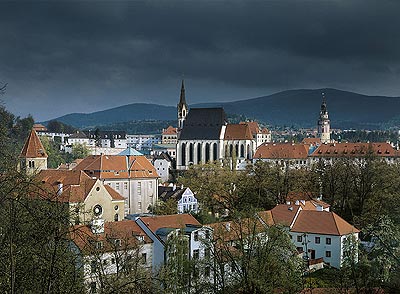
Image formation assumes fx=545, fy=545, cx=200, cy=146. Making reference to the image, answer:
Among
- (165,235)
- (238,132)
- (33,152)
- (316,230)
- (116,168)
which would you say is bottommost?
(316,230)

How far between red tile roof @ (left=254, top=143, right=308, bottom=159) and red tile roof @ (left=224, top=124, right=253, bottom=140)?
3.75m

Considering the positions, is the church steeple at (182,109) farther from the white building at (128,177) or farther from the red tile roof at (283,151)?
the white building at (128,177)

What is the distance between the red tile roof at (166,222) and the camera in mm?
28836

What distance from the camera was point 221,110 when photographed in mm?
105500

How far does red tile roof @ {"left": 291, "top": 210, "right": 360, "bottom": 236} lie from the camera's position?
33.7 m

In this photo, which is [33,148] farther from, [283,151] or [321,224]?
Result: [283,151]

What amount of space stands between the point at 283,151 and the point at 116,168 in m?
48.8

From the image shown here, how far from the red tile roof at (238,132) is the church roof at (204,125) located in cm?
176

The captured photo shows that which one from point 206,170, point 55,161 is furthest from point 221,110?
point 206,170

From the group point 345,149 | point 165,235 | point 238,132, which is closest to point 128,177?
point 165,235

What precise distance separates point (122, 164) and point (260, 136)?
294 feet

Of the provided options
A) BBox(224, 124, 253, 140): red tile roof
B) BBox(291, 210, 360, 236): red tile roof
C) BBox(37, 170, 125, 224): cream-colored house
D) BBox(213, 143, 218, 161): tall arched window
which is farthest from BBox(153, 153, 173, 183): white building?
BBox(291, 210, 360, 236): red tile roof

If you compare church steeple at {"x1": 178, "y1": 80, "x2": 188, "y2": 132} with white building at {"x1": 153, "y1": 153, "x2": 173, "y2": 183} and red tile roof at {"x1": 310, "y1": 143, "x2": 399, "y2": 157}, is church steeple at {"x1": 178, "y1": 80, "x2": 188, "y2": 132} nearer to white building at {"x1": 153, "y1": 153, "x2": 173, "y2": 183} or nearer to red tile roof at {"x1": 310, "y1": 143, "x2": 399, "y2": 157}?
white building at {"x1": 153, "y1": 153, "x2": 173, "y2": 183}

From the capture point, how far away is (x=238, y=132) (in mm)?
101875
